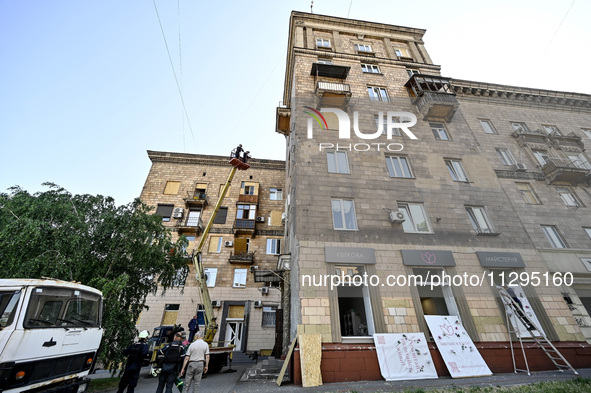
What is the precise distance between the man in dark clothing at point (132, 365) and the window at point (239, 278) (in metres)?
13.6

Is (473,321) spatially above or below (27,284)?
below

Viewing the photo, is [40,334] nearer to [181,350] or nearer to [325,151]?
[181,350]

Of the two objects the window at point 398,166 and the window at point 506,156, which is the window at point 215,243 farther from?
the window at point 506,156

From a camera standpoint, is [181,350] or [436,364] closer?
[181,350]

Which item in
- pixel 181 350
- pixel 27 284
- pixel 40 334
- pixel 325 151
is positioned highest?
pixel 325 151

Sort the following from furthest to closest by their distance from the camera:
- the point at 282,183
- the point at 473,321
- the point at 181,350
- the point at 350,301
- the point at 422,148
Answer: the point at 282,183
the point at 422,148
the point at 350,301
the point at 473,321
the point at 181,350

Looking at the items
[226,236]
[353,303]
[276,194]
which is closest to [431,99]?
[353,303]

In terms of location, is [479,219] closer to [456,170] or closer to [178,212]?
[456,170]

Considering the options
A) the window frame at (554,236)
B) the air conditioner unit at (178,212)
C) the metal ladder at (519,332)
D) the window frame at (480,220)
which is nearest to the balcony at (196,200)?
the air conditioner unit at (178,212)

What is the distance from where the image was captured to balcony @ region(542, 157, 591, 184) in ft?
52.7

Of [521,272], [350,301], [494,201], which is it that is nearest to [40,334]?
[350,301]

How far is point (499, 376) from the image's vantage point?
26.0 ft

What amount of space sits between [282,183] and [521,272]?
1962cm

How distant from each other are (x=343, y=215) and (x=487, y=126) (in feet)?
54.9
